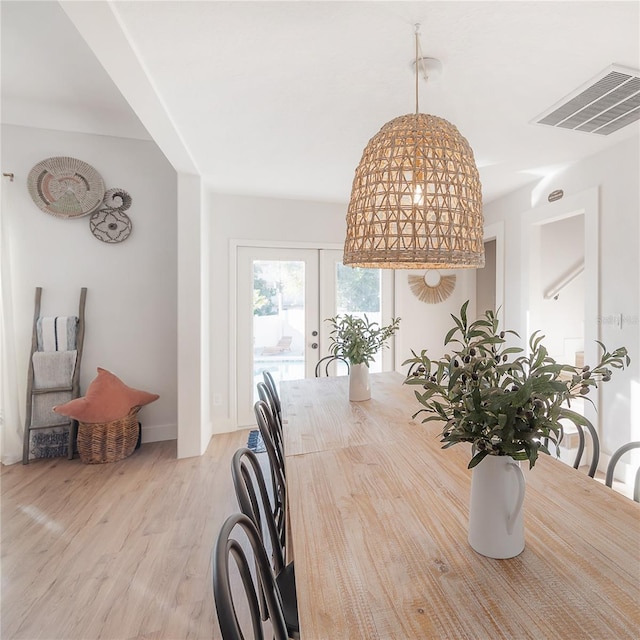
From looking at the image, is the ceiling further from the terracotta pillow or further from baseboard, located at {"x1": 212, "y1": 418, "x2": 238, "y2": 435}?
baseboard, located at {"x1": 212, "y1": 418, "x2": 238, "y2": 435}

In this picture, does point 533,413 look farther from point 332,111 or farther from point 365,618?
point 332,111

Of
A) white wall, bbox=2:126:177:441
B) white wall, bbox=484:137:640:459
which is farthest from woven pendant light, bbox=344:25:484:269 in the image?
white wall, bbox=2:126:177:441

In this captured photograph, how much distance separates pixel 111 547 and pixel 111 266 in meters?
2.34

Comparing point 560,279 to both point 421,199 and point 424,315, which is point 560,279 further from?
point 421,199

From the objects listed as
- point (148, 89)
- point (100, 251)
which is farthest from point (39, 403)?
point (148, 89)

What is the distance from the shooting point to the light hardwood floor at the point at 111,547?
5.01 ft

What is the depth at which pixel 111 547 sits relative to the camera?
1981mm

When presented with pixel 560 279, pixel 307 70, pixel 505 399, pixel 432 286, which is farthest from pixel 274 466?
pixel 560 279

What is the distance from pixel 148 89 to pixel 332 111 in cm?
96

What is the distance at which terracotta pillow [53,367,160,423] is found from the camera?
2.89m

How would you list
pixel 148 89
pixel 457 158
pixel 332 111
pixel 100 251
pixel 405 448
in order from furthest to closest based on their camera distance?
pixel 100 251, pixel 332 111, pixel 148 89, pixel 405 448, pixel 457 158

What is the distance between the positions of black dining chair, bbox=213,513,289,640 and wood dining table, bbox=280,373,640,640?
0.10m

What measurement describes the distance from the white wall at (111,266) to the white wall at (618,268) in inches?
140

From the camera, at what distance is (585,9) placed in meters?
1.33
